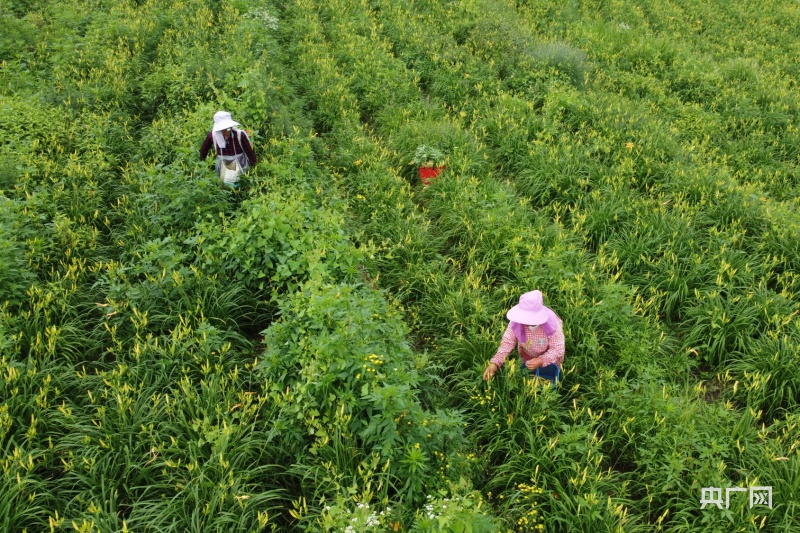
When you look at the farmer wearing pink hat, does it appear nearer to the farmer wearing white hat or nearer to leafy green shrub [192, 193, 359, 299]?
leafy green shrub [192, 193, 359, 299]

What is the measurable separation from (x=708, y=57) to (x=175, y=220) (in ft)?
44.2

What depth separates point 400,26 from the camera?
1295 centimetres

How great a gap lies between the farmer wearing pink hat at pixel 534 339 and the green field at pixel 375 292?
0.25 meters

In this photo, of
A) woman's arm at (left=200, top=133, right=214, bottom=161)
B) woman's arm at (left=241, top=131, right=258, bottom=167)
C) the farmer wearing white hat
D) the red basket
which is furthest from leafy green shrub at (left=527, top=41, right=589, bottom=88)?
woman's arm at (left=200, top=133, right=214, bottom=161)

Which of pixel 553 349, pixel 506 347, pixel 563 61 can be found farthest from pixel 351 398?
pixel 563 61

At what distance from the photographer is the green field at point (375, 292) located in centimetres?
383

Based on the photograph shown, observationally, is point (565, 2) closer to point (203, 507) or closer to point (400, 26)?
point (400, 26)

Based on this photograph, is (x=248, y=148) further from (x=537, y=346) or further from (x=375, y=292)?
(x=537, y=346)

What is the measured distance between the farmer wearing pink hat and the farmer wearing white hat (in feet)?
13.3

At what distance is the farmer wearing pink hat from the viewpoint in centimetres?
461

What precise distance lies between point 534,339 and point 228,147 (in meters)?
4.58

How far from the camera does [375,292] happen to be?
529 cm

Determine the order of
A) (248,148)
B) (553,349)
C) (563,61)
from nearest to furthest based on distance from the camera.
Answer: (553,349), (248,148), (563,61)

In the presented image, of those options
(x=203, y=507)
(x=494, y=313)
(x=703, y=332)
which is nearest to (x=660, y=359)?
(x=703, y=332)
